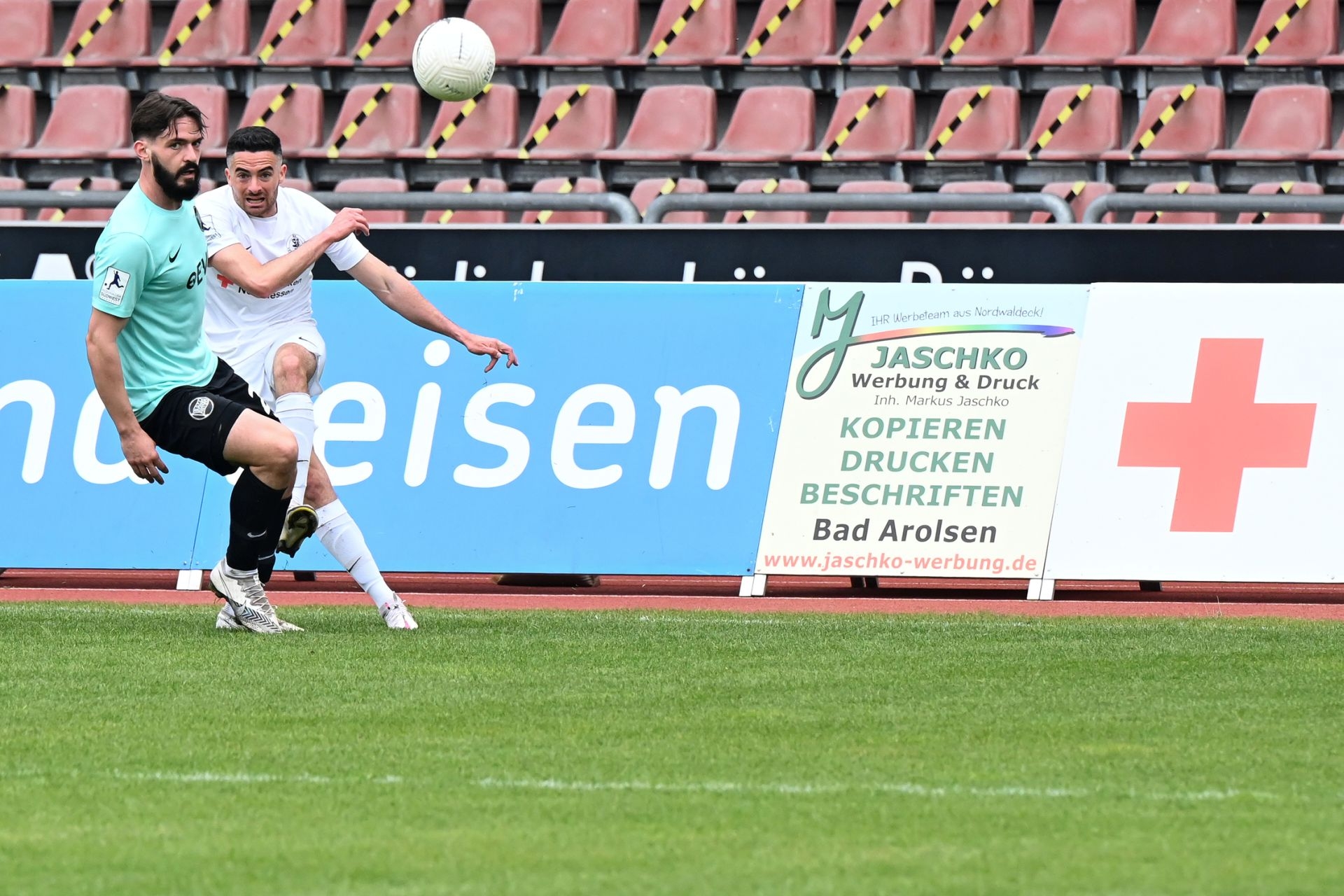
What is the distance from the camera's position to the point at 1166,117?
16094mm

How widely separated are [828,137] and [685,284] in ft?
19.8

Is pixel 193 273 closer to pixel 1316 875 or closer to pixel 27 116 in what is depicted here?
pixel 1316 875

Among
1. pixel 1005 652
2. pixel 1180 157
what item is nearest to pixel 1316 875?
pixel 1005 652

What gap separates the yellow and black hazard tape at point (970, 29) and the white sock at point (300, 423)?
30.6 ft

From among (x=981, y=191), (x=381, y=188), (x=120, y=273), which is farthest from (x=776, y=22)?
(x=120, y=273)

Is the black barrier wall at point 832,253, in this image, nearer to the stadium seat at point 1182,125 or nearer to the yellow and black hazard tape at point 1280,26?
the stadium seat at point 1182,125

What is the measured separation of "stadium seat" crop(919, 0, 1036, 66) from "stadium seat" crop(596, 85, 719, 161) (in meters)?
1.77

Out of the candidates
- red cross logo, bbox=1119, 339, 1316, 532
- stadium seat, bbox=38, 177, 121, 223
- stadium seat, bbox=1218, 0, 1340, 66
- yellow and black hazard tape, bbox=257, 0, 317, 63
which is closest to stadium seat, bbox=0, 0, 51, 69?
stadium seat, bbox=38, 177, 121, 223

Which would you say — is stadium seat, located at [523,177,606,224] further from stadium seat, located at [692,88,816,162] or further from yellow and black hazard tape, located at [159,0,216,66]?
yellow and black hazard tape, located at [159,0,216,66]

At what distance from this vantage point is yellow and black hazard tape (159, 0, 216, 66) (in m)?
18.1

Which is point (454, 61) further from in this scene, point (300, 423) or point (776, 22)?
point (776, 22)

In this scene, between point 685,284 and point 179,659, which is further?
point 685,284

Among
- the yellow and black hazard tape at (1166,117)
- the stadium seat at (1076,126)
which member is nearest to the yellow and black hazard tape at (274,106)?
the stadium seat at (1076,126)

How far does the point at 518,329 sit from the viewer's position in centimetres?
1097
